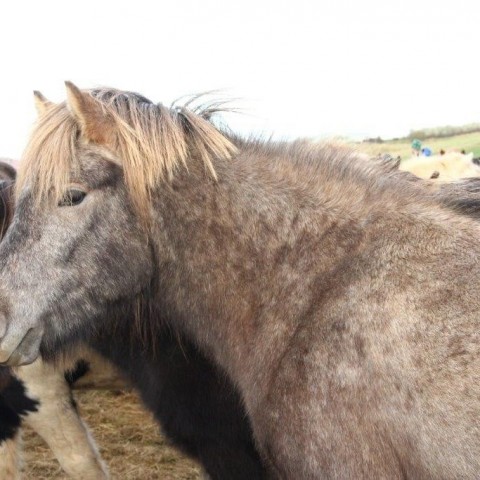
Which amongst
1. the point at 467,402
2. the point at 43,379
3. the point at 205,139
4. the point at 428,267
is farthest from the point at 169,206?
the point at 43,379

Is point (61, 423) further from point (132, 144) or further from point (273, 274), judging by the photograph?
point (132, 144)

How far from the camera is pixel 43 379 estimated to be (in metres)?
4.86

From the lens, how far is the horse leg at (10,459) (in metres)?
5.03

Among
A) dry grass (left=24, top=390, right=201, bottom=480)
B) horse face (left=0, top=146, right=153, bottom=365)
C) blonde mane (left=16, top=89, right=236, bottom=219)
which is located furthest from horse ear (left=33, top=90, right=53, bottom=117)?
dry grass (left=24, top=390, right=201, bottom=480)

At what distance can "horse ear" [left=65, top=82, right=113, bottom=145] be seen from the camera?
3.04m

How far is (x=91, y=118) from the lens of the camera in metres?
3.08

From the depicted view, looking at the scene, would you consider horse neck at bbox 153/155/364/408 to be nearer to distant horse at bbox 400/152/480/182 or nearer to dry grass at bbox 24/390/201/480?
dry grass at bbox 24/390/201/480

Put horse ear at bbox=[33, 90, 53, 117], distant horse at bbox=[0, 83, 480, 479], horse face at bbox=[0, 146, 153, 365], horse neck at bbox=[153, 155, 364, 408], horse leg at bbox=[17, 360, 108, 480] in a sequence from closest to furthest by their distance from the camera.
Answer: distant horse at bbox=[0, 83, 480, 479], horse face at bbox=[0, 146, 153, 365], horse neck at bbox=[153, 155, 364, 408], horse ear at bbox=[33, 90, 53, 117], horse leg at bbox=[17, 360, 108, 480]

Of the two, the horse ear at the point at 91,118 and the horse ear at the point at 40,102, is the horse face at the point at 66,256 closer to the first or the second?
the horse ear at the point at 91,118

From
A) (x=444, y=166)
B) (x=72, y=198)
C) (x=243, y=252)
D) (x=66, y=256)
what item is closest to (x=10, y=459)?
(x=66, y=256)

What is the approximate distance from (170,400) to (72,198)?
5.73 ft

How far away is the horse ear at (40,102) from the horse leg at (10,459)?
273cm

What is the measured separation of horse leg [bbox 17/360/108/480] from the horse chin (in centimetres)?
180

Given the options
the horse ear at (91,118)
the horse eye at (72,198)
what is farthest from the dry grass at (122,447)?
the horse ear at (91,118)
